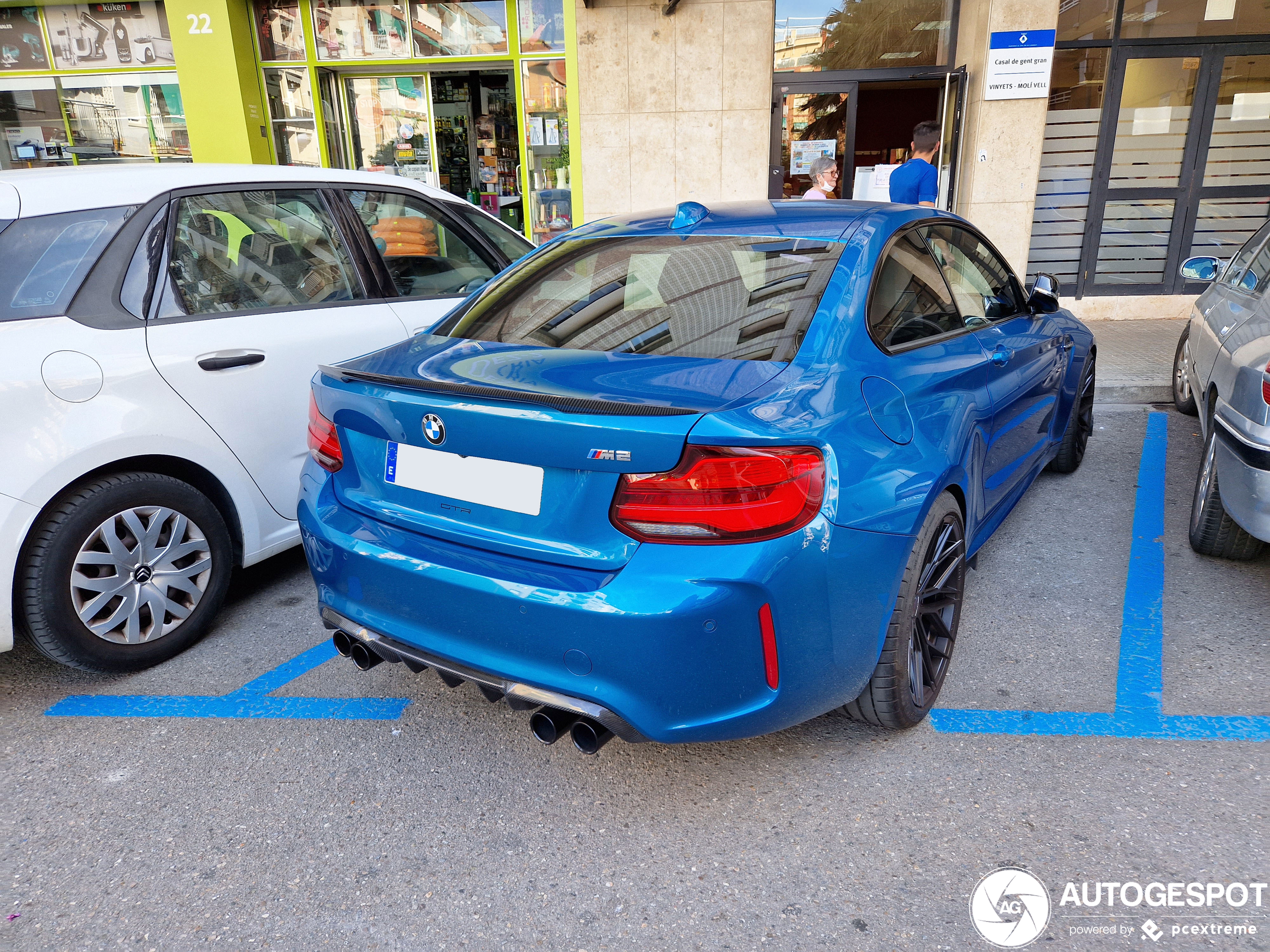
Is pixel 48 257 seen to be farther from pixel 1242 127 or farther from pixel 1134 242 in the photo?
pixel 1242 127

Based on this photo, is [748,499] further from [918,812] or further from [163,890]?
[163,890]

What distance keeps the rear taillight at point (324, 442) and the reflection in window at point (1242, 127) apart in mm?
10606

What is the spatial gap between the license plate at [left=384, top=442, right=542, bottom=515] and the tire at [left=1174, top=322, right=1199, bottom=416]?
5514mm

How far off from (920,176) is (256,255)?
5467 millimetres

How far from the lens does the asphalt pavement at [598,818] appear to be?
Result: 6.40 feet

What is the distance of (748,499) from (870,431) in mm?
462

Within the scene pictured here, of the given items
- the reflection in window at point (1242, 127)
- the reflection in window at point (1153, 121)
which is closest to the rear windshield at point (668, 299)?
the reflection in window at point (1153, 121)

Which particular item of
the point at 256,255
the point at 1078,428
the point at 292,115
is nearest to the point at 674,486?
the point at 256,255

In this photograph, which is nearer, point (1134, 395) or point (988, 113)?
point (1134, 395)

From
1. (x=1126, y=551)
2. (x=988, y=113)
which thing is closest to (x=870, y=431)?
(x=1126, y=551)

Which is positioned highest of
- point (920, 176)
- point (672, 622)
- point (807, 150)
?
point (807, 150)

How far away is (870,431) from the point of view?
7.10 ft

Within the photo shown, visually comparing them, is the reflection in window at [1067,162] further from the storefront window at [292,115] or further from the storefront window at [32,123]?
the storefront window at [32,123]

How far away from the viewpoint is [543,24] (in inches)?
379
